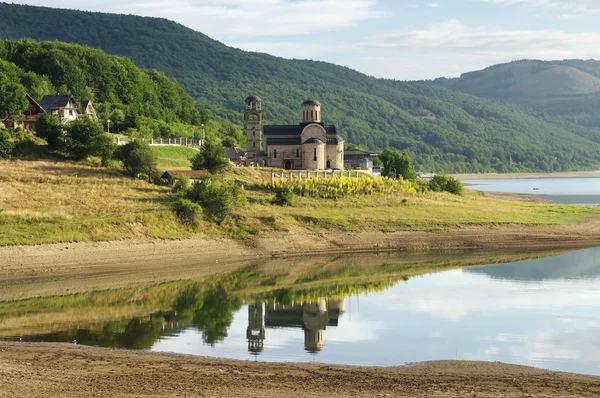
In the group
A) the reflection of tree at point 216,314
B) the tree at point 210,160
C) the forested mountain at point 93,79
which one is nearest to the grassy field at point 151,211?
the tree at point 210,160

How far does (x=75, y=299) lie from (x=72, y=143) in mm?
36171

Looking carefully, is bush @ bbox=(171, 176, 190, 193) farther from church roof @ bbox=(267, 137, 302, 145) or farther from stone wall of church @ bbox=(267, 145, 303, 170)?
church roof @ bbox=(267, 137, 302, 145)

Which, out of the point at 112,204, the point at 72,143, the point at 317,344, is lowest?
the point at 317,344

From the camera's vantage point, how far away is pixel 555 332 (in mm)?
39406

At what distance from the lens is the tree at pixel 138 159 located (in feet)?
256

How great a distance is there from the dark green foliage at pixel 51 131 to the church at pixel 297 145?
24573 mm

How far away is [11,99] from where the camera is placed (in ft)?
283

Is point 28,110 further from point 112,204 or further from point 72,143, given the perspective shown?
point 112,204

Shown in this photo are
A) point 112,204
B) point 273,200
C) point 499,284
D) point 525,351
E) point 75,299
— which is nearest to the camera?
point 525,351

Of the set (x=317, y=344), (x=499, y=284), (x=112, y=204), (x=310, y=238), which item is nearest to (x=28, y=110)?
(x=112, y=204)

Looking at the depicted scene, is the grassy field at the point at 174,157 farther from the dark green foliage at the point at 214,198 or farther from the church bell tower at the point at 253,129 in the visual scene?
the dark green foliage at the point at 214,198

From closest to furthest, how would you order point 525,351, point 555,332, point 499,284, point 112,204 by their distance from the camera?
1. point 525,351
2. point 555,332
3. point 499,284
4. point 112,204

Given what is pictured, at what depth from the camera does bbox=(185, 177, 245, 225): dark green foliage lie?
226 feet

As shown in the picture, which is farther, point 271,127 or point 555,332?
point 271,127
